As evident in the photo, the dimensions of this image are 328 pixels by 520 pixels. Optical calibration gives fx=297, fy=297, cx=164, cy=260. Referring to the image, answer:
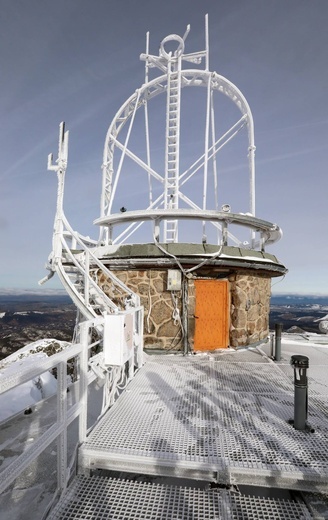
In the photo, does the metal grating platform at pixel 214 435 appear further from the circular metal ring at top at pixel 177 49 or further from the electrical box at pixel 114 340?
the circular metal ring at top at pixel 177 49

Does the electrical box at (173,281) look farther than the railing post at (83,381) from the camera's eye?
Yes

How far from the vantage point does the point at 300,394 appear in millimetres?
3816

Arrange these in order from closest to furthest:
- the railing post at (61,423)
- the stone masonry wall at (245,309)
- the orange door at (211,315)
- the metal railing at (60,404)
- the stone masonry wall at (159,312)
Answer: the metal railing at (60,404), the railing post at (61,423), the stone masonry wall at (159,312), the orange door at (211,315), the stone masonry wall at (245,309)

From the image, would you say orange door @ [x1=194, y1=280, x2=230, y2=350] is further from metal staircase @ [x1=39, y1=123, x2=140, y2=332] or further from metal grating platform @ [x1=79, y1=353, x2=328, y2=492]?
metal grating platform @ [x1=79, y1=353, x2=328, y2=492]

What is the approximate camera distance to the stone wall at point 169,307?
26.5 ft

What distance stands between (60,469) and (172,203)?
783cm

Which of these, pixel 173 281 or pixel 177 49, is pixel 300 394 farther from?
pixel 177 49

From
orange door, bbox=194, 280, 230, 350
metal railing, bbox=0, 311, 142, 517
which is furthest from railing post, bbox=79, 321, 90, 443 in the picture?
orange door, bbox=194, 280, 230, 350

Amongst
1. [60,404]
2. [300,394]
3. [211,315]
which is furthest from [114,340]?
[211,315]

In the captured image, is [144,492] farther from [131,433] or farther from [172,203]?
[172,203]

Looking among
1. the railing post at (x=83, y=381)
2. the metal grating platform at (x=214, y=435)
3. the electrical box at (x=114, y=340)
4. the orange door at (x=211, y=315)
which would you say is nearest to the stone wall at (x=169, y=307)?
the orange door at (x=211, y=315)

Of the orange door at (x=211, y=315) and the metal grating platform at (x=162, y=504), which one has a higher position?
the orange door at (x=211, y=315)

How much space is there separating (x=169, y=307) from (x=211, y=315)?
126 cm

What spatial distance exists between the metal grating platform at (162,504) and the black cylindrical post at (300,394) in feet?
3.74
